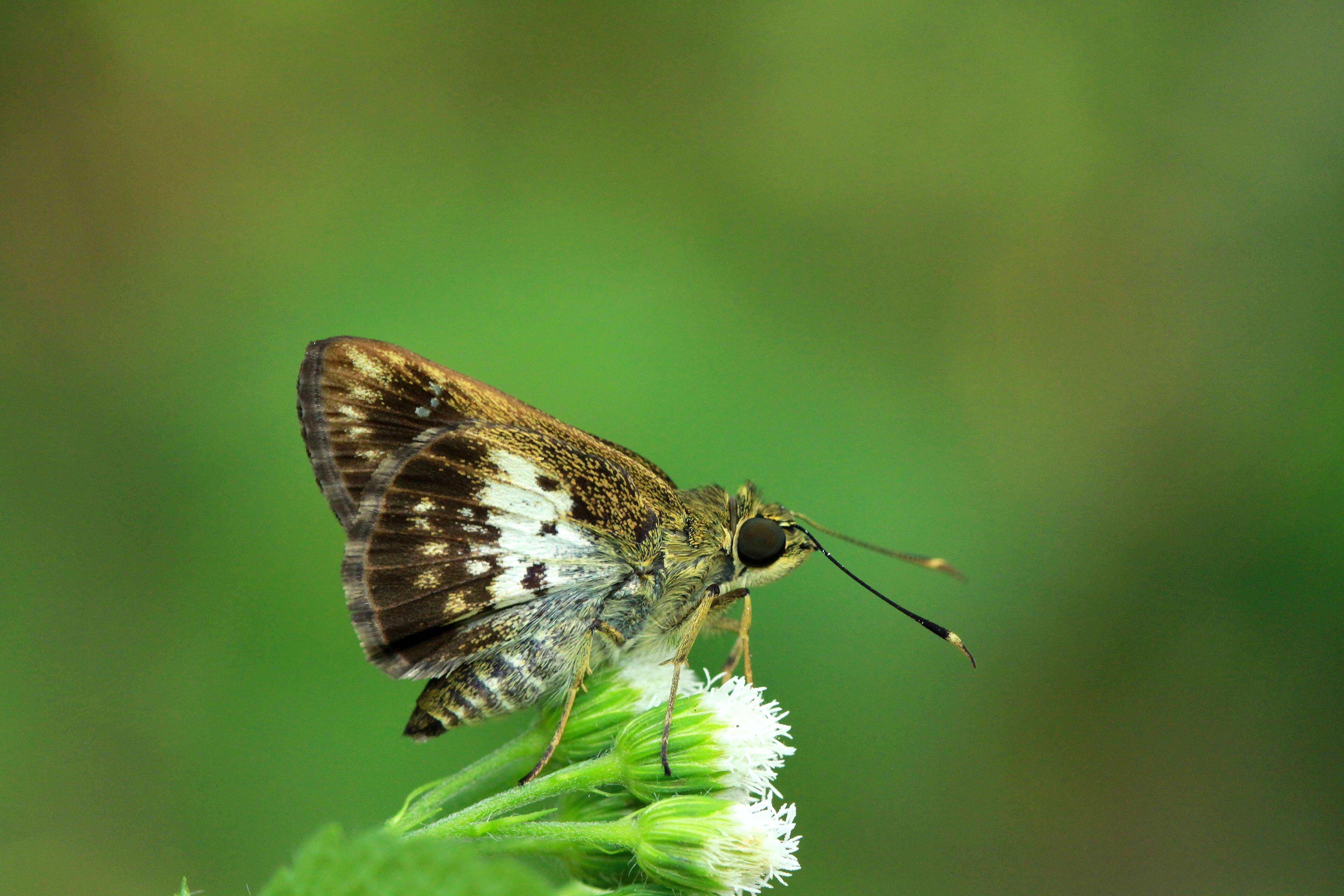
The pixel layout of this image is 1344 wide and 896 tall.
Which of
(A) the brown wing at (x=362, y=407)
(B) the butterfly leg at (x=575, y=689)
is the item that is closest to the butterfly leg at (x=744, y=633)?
(B) the butterfly leg at (x=575, y=689)

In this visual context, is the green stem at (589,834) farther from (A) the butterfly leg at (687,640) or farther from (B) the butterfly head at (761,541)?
(B) the butterfly head at (761,541)

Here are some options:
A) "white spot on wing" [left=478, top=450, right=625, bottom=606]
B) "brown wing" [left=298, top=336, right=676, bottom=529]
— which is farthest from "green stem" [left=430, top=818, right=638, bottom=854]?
"brown wing" [left=298, top=336, right=676, bottom=529]

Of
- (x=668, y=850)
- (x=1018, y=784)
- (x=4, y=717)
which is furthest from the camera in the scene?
(x=1018, y=784)

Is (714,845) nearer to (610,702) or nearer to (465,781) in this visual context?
(610,702)

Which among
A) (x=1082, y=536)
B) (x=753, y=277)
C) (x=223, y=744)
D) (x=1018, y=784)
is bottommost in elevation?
(x=1018, y=784)

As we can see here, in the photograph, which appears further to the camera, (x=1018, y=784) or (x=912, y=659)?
(x=1018, y=784)

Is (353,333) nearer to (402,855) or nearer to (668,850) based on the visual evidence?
(668,850)

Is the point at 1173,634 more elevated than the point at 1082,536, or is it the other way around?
the point at 1082,536

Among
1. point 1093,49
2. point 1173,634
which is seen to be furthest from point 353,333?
point 1093,49
